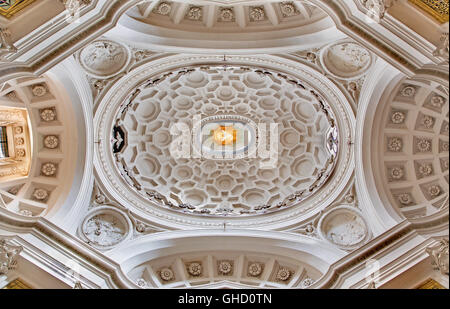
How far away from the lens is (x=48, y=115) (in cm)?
1739

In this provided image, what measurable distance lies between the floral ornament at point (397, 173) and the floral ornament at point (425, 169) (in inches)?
43.3

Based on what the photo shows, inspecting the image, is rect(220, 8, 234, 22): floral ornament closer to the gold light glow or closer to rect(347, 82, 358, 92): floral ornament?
rect(347, 82, 358, 92): floral ornament

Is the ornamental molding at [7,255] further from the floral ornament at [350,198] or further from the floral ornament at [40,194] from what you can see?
the floral ornament at [350,198]

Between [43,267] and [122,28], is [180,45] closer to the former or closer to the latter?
[122,28]

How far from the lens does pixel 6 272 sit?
43.0ft

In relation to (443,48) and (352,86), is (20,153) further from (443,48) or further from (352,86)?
(443,48)

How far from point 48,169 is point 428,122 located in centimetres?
1363

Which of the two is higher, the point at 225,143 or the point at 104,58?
the point at 225,143

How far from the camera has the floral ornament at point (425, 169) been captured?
14.7 m

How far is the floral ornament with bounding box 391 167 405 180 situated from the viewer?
55.6 feet

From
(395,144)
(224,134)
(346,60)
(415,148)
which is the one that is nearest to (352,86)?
(346,60)

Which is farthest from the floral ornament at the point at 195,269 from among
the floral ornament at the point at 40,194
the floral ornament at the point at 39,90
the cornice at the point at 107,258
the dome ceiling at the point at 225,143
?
the floral ornament at the point at 39,90

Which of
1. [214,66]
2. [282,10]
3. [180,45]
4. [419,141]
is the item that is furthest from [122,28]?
[419,141]

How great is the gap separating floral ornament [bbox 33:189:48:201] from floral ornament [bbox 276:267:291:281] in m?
9.47
